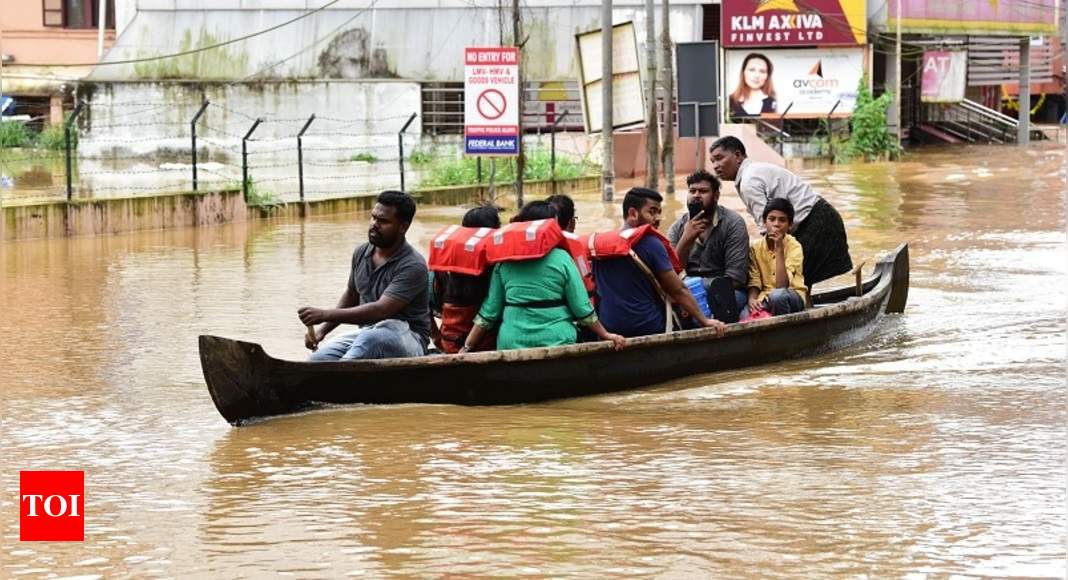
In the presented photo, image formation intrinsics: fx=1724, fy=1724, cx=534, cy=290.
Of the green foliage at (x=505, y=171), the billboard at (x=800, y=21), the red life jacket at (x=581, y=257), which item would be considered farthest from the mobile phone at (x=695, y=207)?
the billboard at (x=800, y=21)

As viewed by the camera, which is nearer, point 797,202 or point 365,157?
point 797,202

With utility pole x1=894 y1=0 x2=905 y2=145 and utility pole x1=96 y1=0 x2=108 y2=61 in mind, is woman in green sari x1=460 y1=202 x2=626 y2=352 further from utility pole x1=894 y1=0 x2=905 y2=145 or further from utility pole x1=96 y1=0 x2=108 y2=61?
utility pole x1=96 y1=0 x2=108 y2=61

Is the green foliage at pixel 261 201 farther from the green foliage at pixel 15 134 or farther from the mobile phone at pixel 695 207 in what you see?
the green foliage at pixel 15 134

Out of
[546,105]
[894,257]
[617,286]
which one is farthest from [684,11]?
[617,286]

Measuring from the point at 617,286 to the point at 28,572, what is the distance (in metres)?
4.88

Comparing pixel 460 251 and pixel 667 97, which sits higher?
pixel 667 97

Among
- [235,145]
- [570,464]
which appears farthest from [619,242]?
[235,145]

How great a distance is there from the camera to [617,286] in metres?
10.8

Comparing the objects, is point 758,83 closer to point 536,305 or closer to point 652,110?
point 652,110

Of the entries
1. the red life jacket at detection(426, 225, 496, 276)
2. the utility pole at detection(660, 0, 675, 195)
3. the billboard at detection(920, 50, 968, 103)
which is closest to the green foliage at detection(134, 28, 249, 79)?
the utility pole at detection(660, 0, 675, 195)

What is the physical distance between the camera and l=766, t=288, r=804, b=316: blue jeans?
11.9 meters

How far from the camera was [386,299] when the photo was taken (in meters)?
9.84

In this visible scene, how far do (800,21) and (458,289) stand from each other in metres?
32.7

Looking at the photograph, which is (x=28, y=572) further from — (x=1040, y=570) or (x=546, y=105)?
(x=546, y=105)
